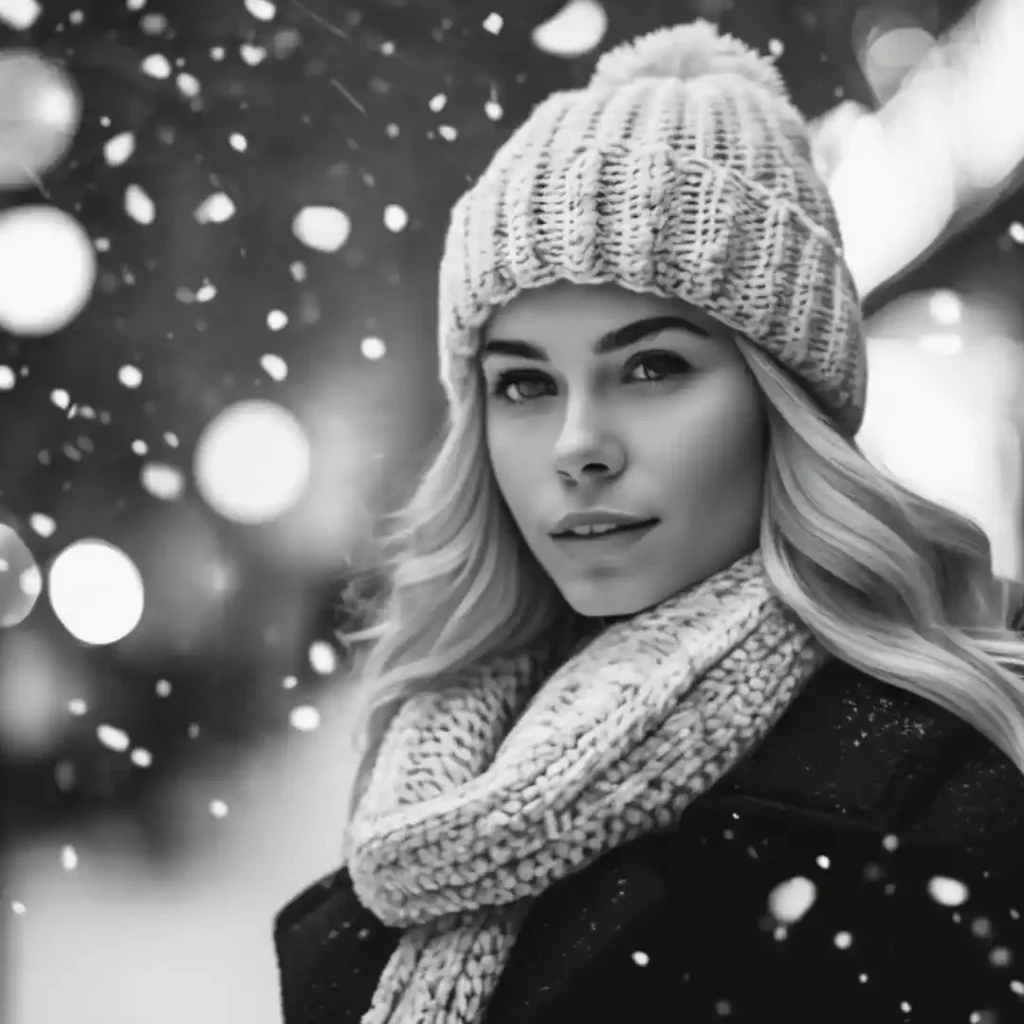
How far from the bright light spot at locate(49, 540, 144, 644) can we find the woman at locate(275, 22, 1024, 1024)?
1.39 ft

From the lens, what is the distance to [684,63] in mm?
896

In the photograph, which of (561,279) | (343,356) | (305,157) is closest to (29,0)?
(305,157)

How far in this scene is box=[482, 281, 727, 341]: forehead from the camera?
79 centimetres

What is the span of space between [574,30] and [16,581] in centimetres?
77

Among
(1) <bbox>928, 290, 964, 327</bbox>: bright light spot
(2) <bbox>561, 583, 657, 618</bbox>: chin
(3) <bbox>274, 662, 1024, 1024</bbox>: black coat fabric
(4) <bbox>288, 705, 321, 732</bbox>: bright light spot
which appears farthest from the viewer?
(4) <bbox>288, 705, 321, 732</bbox>: bright light spot

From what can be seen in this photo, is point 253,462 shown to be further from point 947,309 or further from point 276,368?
point 947,309

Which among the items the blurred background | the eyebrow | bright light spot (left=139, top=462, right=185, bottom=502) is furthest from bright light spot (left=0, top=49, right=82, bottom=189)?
the eyebrow

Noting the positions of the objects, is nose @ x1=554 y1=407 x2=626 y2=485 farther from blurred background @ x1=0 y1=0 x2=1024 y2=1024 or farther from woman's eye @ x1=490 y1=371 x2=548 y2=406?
blurred background @ x1=0 y1=0 x2=1024 y2=1024

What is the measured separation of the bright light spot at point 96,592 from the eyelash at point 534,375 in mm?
506

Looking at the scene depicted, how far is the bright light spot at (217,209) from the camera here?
3.89 ft

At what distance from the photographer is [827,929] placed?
0.74 metres

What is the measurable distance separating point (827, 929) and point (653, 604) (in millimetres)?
234

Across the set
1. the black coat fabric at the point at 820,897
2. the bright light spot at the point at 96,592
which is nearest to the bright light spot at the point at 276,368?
the bright light spot at the point at 96,592

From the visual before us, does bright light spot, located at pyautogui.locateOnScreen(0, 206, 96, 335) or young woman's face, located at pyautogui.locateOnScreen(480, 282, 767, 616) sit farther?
bright light spot, located at pyautogui.locateOnScreen(0, 206, 96, 335)
